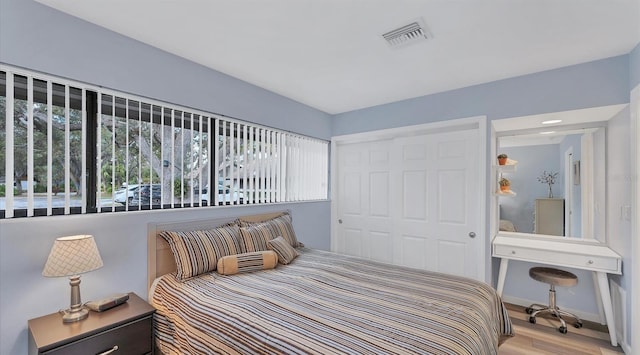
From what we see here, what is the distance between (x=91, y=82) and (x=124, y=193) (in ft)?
2.65

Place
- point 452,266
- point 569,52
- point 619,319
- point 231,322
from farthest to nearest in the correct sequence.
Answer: point 452,266, point 619,319, point 569,52, point 231,322

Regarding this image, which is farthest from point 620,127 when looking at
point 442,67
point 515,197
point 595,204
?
point 442,67

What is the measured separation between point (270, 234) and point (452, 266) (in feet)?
6.96

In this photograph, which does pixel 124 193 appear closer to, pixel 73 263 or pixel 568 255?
pixel 73 263

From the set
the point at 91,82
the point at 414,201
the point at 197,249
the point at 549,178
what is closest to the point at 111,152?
the point at 91,82

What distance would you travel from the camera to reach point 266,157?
3256 millimetres

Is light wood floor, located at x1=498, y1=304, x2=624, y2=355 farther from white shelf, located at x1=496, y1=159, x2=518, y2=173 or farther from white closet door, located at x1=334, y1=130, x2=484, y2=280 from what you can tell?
white shelf, located at x1=496, y1=159, x2=518, y2=173

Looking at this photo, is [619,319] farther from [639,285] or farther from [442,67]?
[442,67]

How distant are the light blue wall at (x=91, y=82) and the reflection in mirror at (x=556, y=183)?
10.7ft

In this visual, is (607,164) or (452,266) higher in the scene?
(607,164)

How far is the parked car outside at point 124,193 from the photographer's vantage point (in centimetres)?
208

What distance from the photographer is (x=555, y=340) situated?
254 centimetres

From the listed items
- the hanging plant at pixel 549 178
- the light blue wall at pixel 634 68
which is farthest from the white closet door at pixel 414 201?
the light blue wall at pixel 634 68

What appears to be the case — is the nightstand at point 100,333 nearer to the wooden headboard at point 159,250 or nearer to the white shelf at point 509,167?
the wooden headboard at point 159,250
